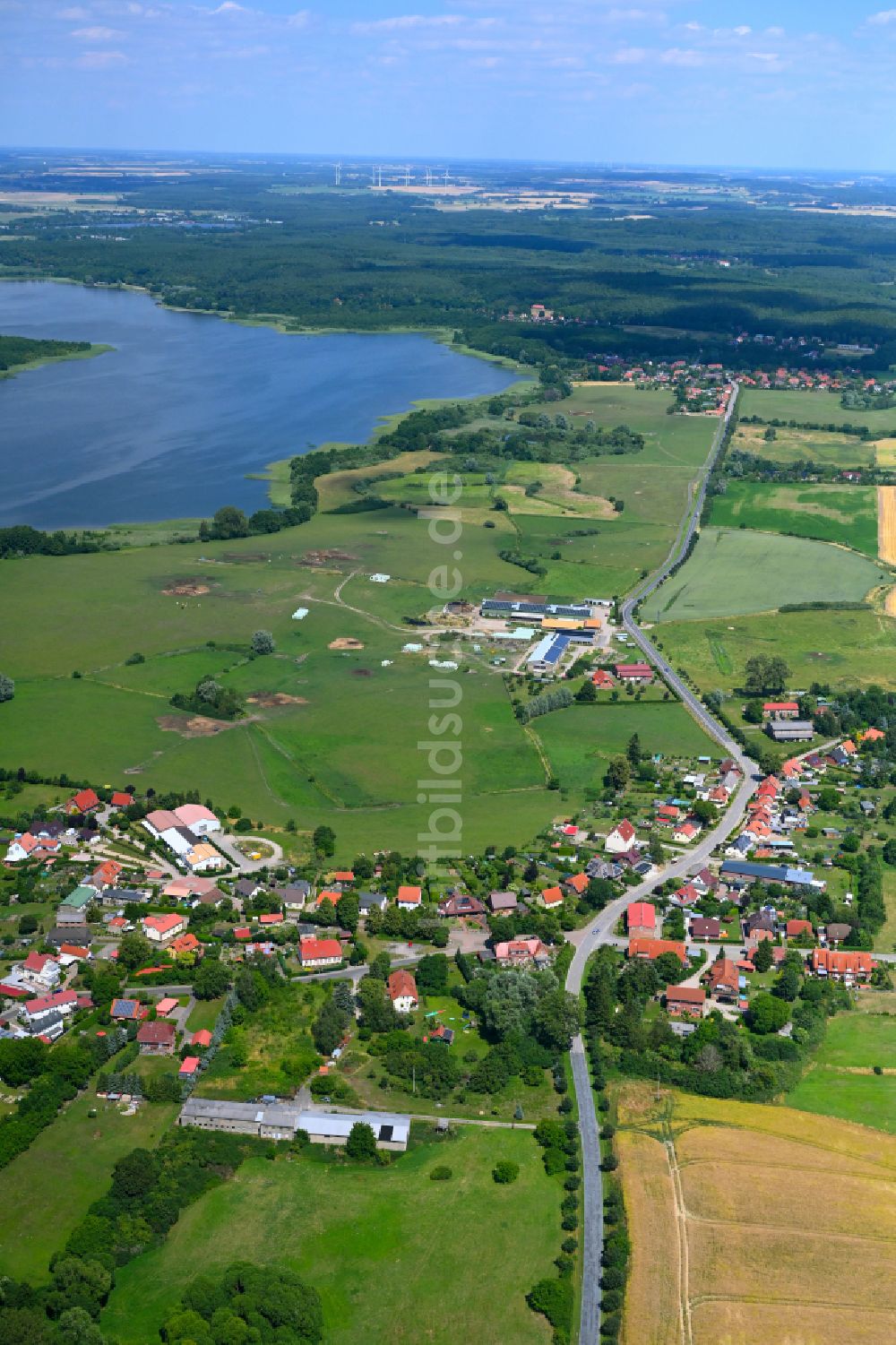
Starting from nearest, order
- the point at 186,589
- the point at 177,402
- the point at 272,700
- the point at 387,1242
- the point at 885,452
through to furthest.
A: the point at 387,1242 < the point at 272,700 < the point at 186,589 < the point at 885,452 < the point at 177,402

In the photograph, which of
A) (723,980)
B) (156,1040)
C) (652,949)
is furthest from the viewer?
(652,949)

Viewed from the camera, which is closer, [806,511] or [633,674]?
[633,674]

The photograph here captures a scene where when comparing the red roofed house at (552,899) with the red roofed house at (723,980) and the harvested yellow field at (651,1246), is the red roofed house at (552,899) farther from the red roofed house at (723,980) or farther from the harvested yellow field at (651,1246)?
the harvested yellow field at (651,1246)

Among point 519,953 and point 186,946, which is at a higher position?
point 519,953

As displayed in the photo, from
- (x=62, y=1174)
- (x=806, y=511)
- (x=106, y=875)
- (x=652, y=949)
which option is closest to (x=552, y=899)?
(x=652, y=949)

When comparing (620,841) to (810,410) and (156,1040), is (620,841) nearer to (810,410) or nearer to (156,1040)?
(156,1040)

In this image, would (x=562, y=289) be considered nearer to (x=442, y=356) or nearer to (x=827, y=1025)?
(x=442, y=356)
